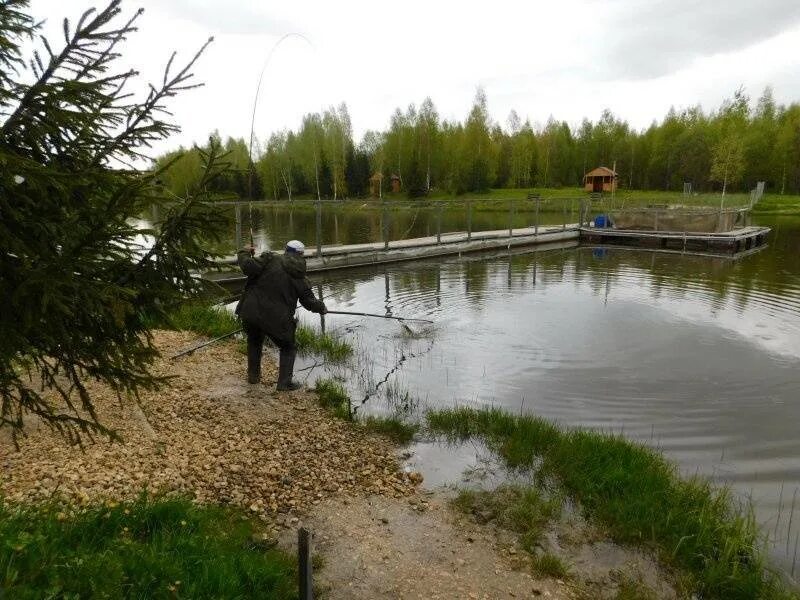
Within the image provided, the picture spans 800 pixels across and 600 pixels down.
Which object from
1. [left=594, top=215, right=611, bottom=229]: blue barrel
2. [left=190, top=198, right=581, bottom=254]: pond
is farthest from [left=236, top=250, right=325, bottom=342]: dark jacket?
[left=594, top=215, right=611, bottom=229]: blue barrel

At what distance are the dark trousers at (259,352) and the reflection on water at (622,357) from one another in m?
1.12

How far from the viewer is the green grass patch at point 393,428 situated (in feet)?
20.3

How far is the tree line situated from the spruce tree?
54.9 m

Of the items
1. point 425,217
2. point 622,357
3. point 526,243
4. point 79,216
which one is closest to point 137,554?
point 79,216

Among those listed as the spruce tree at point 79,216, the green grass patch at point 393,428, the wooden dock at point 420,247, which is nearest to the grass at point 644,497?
the green grass patch at point 393,428

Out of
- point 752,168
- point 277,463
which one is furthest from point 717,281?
point 752,168

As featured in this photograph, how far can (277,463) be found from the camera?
16.9ft

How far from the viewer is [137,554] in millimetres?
3023

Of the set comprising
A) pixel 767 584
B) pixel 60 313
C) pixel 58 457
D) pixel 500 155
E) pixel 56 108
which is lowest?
pixel 767 584

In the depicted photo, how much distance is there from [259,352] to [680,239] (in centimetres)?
2567

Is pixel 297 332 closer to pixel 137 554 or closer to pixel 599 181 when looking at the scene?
pixel 137 554

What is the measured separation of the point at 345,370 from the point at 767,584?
237 inches

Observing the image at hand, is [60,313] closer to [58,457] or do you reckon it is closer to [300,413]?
[58,457]

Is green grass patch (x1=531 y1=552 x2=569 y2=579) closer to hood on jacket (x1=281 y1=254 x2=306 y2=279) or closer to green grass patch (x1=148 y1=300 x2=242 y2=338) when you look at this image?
hood on jacket (x1=281 y1=254 x2=306 y2=279)
